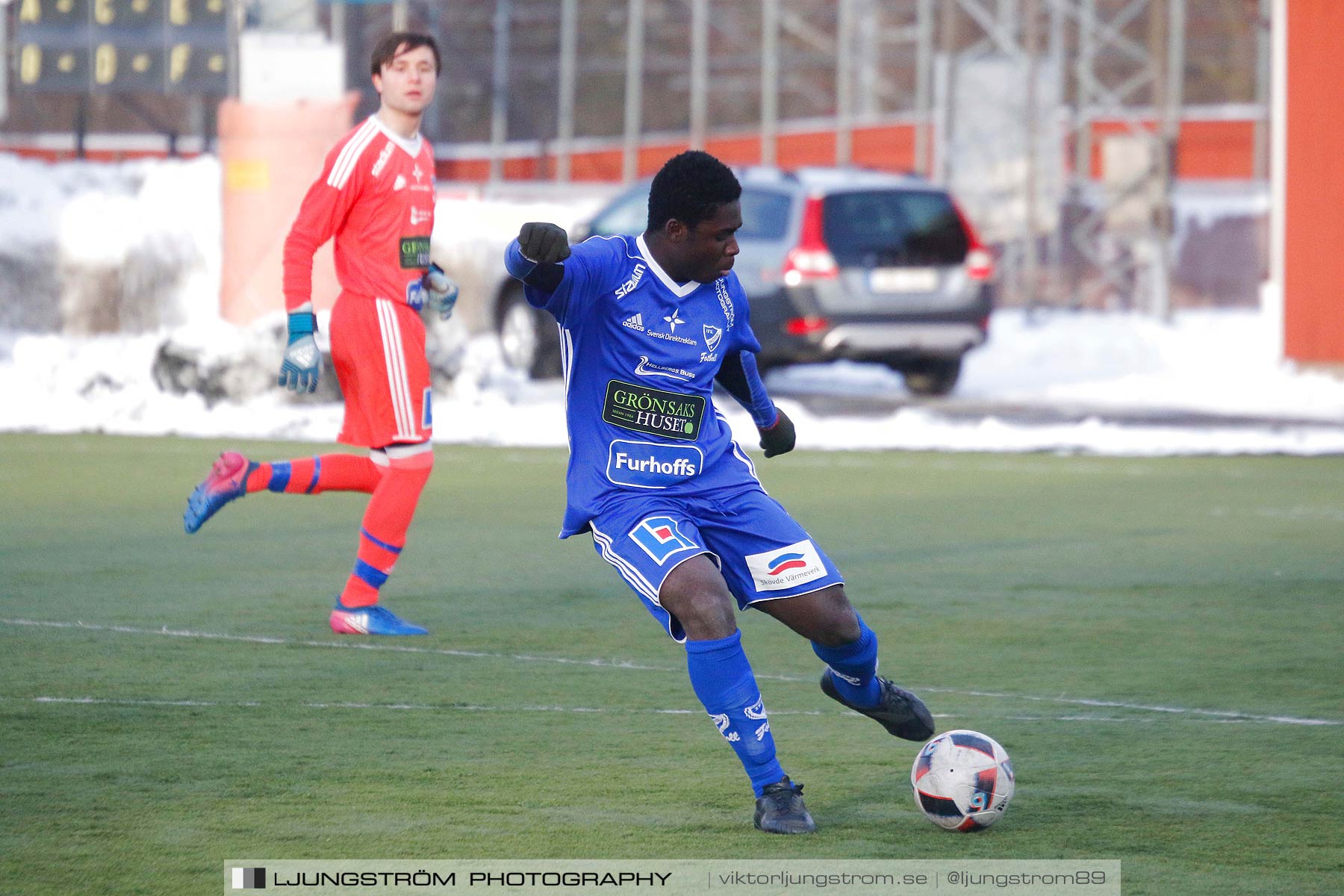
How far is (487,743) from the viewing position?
5758 mm

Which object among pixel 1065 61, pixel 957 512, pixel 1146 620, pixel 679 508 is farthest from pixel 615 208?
pixel 1065 61

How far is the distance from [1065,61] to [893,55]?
3567 mm

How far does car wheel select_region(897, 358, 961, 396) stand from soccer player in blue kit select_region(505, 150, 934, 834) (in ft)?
45.5

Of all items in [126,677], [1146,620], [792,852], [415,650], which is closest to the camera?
[792,852]

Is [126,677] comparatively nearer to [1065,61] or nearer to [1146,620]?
[1146,620]

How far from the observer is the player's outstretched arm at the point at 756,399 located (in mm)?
5641

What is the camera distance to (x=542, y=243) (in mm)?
4910

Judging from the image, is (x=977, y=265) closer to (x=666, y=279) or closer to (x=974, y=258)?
(x=974, y=258)

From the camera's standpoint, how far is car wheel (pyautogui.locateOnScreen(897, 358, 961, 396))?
19141 mm

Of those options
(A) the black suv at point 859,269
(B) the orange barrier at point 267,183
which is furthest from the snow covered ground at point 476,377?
(B) the orange barrier at point 267,183

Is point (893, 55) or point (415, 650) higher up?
point (893, 55)

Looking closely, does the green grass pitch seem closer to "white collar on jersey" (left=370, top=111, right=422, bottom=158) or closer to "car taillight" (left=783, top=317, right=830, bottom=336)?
"white collar on jersey" (left=370, top=111, right=422, bottom=158)

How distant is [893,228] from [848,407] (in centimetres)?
165

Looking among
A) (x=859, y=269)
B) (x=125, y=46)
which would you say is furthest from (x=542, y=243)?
(x=125, y=46)
